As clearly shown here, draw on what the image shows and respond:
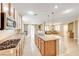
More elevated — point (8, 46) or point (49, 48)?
point (8, 46)

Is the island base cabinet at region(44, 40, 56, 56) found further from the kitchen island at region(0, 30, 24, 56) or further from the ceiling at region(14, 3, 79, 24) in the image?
the ceiling at region(14, 3, 79, 24)

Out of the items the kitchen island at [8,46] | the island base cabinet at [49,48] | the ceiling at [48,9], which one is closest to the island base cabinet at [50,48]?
the island base cabinet at [49,48]

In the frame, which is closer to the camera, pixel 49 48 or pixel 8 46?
pixel 8 46

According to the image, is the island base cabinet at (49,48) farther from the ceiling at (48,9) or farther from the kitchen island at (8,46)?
the ceiling at (48,9)

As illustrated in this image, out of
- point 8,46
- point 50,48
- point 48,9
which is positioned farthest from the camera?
point 48,9

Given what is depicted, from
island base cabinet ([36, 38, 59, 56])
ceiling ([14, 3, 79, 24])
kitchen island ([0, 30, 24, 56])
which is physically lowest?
island base cabinet ([36, 38, 59, 56])

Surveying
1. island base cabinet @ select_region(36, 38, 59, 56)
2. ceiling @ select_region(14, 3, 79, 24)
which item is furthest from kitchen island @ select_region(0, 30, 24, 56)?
ceiling @ select_region(14, 3, 79, 24)

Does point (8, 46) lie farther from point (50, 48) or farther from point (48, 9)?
point (48, 9)

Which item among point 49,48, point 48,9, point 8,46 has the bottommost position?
point 49,48

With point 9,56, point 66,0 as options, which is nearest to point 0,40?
point 9,56

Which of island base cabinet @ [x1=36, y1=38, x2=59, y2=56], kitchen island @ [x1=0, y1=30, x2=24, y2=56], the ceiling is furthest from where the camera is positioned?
the ceiling

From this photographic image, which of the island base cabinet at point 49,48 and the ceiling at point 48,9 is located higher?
Result: the ceiling at point 48,9

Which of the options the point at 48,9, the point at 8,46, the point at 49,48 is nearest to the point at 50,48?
the point at 49,48

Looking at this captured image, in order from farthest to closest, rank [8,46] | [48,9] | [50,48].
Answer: [48,9]
[50,48]
[8,46]
